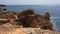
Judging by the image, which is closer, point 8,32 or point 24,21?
point 8,32

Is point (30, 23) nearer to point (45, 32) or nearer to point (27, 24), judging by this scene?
point (27, 24)

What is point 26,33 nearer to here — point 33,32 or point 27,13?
point 33,32

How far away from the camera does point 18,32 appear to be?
34.8 ft

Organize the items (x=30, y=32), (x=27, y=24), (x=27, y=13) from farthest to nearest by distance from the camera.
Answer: (x=27, y=13) → (x=27, y=24) → (x=30, y=32)

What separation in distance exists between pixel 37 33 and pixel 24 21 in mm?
6415

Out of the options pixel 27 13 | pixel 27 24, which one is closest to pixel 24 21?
pixel 27 24

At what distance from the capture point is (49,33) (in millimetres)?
10750

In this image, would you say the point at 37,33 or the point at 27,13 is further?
the point at 27,13

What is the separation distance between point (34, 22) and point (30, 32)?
6171 millimetres

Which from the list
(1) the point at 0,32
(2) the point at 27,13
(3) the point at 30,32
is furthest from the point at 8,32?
(2) the point at 27,13

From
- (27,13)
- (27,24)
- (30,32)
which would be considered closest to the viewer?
(30,32)

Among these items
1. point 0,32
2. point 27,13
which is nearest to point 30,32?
point 0,32

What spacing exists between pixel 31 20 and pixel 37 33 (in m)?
6.33

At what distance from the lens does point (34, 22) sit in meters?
16.4
